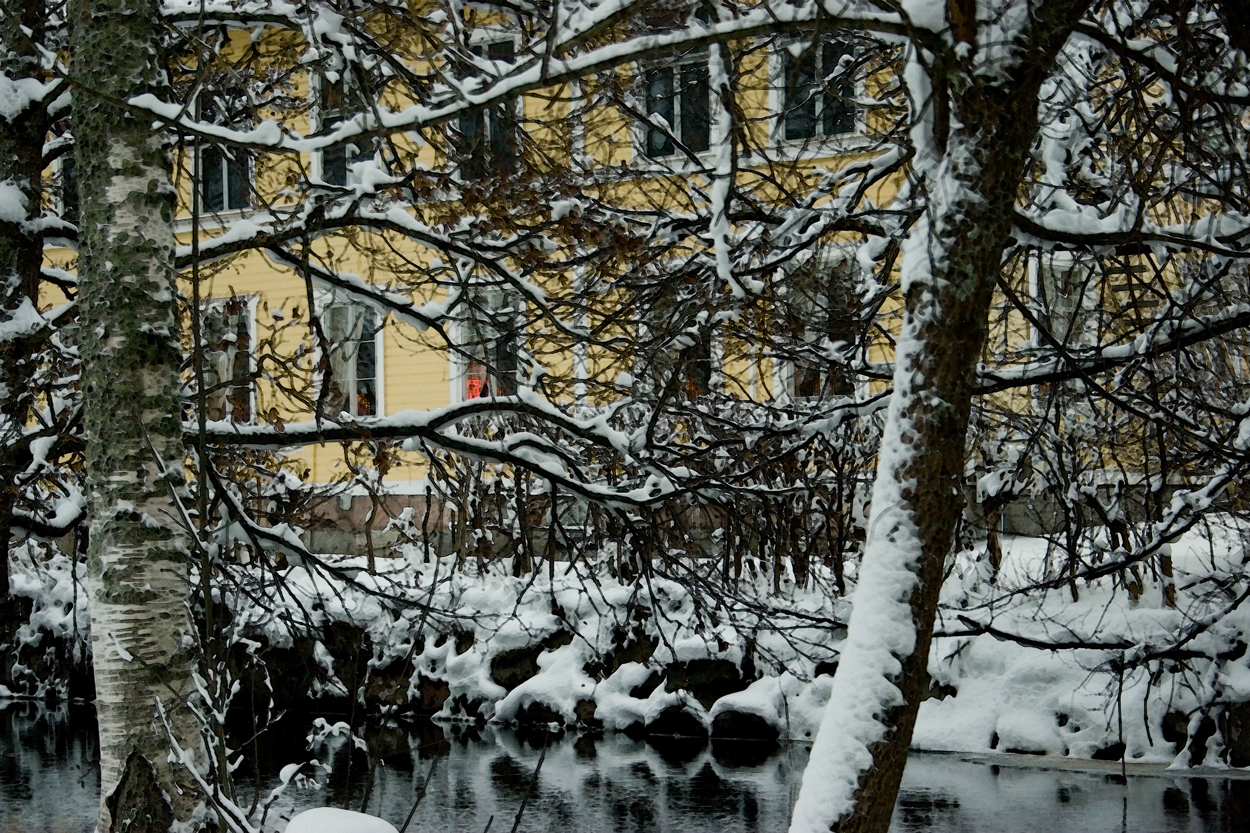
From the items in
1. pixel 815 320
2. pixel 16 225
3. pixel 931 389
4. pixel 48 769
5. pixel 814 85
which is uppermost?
pixel 814 85

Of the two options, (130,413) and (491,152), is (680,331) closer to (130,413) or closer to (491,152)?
(491,152)

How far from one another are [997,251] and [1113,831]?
715 cm

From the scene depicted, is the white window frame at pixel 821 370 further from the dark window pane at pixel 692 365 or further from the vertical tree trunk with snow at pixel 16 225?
the vertical tree trunk with snow at pixel 16 225

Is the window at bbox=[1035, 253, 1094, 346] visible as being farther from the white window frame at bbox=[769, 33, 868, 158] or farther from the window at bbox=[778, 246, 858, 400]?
the white window frame at bbox=[769, 33, 868, 158]

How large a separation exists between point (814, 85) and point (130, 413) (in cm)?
764

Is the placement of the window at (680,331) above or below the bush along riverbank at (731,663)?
above

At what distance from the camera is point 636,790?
1304cm

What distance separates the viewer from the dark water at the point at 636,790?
1146cm

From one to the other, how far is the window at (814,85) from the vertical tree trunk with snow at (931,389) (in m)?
0.50

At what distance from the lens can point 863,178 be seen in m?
8.89

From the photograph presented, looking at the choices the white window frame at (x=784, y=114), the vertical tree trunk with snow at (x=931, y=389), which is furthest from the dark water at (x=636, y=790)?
the vertical tree trunk with snow at (x=931, y=389)

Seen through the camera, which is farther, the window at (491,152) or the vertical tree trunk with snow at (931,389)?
the window at (491,152)

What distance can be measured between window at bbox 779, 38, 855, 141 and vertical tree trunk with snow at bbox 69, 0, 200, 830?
9.62ft

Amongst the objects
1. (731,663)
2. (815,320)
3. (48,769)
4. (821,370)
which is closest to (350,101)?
(821,370)
